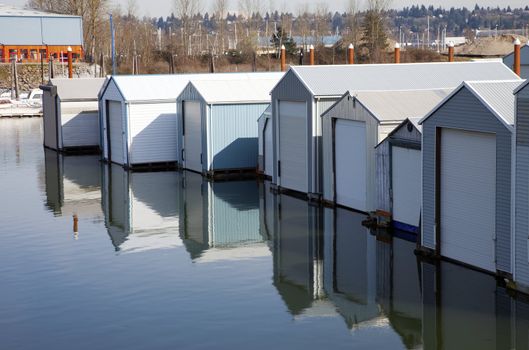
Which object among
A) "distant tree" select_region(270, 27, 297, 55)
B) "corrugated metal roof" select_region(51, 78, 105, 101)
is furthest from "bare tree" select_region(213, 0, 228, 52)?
"corrugated metal roof" select_region(51, 78, 105, 101)

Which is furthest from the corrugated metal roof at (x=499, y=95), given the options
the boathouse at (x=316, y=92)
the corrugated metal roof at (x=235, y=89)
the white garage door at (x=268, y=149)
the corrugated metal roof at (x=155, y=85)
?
the corrugated metal roof at (x=155, y=85)

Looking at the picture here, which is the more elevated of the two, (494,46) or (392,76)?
(494,46)

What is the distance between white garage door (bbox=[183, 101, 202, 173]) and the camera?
3328 cm

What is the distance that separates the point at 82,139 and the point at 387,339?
29197 millimetres

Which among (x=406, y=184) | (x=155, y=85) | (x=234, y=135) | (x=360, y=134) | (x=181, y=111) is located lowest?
(x=406, y=184)

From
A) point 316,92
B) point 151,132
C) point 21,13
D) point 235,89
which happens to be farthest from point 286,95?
point 21,13

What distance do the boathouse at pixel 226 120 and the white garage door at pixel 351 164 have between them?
7388 mm

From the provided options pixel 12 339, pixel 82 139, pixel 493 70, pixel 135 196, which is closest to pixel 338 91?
pixel 493 70

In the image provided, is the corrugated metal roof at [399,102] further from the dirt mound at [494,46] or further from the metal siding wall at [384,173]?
the dirt mound at [494,46]

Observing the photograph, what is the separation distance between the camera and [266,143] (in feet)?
102

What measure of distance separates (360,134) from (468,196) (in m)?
6.16

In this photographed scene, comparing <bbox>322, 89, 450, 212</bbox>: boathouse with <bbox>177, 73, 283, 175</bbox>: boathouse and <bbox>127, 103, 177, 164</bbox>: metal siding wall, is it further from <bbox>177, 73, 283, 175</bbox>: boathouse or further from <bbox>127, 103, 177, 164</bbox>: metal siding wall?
<bbox>127, 103, 177, 164</bbox>: metal siding wall

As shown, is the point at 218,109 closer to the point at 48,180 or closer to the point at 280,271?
the point at 48,180

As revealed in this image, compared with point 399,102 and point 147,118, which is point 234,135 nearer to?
point 147,118
